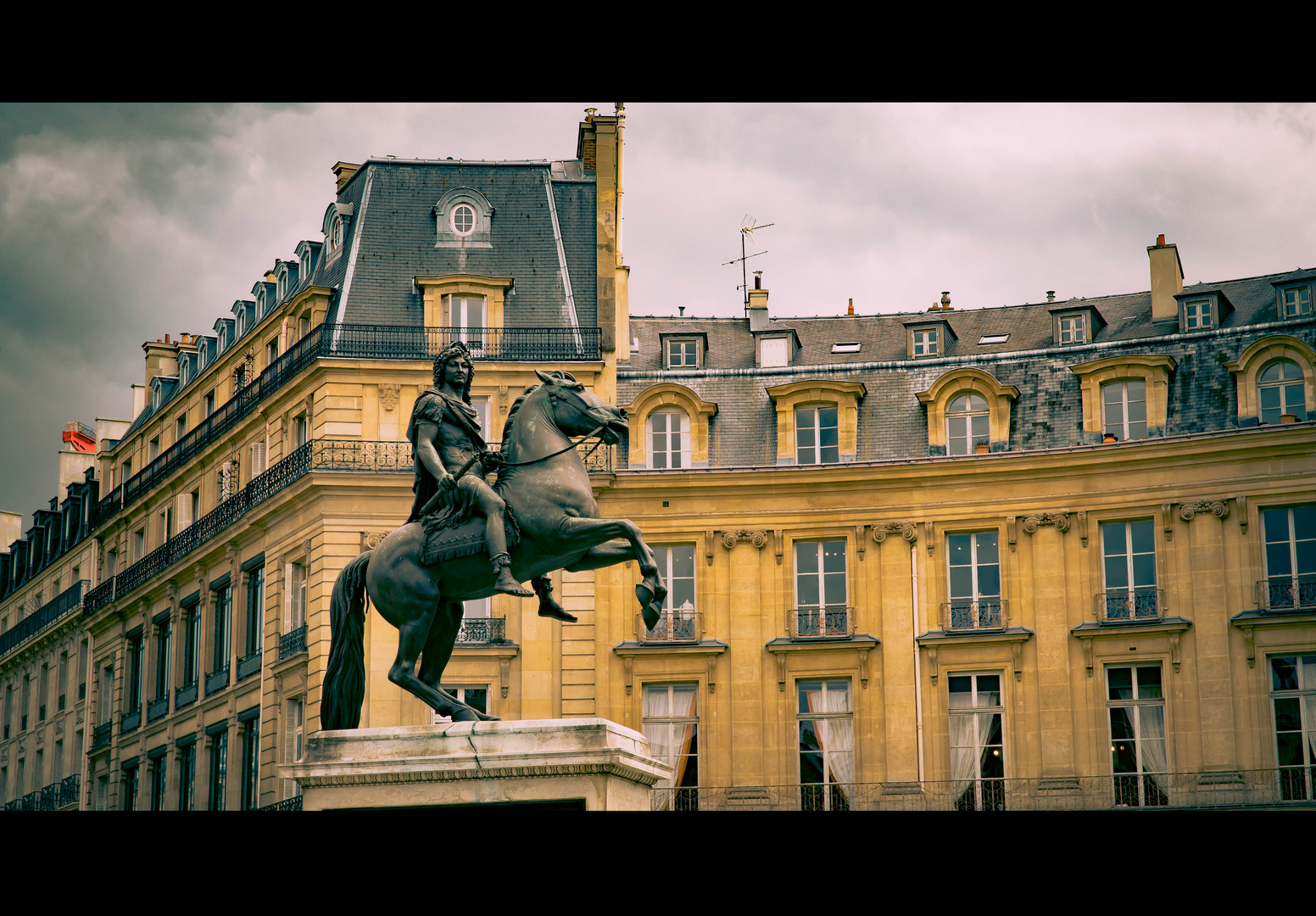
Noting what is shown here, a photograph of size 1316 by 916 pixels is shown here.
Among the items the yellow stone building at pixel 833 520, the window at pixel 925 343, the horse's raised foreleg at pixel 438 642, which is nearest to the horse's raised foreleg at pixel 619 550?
the horse's raised foreleg at pixel 438 642

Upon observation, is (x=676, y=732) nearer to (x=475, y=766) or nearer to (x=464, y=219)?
(x=464, y=219)

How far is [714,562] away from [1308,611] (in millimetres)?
9963

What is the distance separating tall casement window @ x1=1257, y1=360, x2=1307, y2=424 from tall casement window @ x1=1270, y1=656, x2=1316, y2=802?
164 inches

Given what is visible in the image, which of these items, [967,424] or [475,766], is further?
[967,424]

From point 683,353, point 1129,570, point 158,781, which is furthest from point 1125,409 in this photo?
point 158,781

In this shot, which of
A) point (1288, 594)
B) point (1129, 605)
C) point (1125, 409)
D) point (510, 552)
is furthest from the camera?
point (1125, 409)

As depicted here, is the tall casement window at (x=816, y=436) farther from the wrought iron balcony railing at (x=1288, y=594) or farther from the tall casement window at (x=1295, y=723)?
the tall casement window at (x=1295, y=723)

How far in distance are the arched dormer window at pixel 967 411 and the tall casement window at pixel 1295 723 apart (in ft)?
19.9

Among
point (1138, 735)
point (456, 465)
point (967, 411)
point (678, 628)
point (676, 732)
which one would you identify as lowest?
point (456, 465)

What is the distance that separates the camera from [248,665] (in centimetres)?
3744

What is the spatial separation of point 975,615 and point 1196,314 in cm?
679

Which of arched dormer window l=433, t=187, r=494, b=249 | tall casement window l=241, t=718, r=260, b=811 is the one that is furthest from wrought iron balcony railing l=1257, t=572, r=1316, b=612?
tall casement window l=241, t=718, r=260, b=811

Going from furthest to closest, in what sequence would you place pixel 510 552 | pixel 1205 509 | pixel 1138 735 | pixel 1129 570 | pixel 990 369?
pixel 990 369, pixel 1129 570, pixel 1205 509, pixel 1138 735, pixel 510 552
